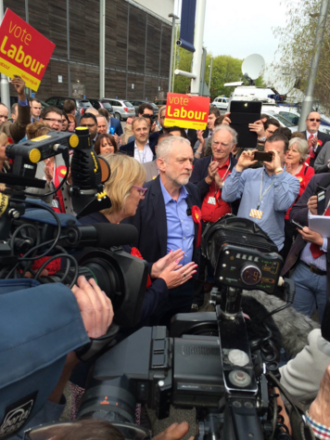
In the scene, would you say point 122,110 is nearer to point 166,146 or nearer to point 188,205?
point 166,146

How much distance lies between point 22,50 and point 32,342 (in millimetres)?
4100

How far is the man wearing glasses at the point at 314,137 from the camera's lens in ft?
21.0

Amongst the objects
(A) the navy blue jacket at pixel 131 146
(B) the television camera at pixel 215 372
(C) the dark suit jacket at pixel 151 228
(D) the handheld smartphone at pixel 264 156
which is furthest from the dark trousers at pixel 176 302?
(A) the navy blue jacket at pixel 131 146

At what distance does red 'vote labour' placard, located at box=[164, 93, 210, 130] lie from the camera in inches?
214

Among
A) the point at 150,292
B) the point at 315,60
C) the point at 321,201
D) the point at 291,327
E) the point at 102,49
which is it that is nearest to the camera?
the point at 291,327

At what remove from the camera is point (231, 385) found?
0.90 m

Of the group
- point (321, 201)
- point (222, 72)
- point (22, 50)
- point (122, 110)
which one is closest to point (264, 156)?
point (321, 201)

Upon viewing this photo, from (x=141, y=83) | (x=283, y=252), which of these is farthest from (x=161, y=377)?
(x=141, y=83)

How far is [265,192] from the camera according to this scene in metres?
3.19

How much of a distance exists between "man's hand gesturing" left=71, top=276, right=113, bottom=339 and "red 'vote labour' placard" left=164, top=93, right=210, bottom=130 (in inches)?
191

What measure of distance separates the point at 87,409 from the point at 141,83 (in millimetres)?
35786

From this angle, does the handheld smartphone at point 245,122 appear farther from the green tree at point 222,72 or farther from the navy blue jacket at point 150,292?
the green tree at point 222,72

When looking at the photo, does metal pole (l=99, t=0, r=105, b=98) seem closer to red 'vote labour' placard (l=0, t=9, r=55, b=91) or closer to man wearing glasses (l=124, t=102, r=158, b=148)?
man wearing glasses (l=124, t=102, r=158, b=148)

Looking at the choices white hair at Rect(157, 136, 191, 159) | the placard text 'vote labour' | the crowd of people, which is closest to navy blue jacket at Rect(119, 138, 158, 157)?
the crowd of people
